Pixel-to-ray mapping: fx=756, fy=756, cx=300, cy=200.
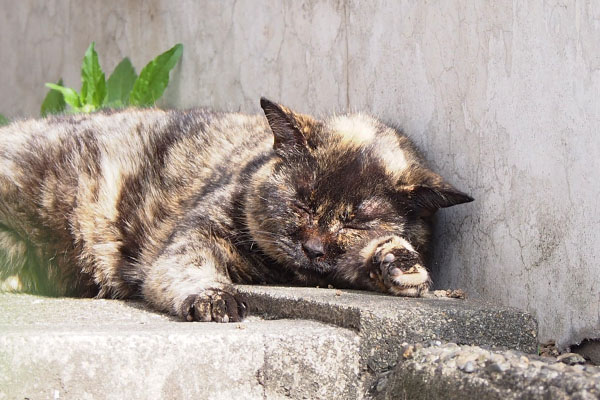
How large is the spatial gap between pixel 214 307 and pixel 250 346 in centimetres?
50

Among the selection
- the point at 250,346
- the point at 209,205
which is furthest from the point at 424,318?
the point at 209,205

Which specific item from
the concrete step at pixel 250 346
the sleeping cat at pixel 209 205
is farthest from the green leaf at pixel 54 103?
the concrete step at pixel 250 346

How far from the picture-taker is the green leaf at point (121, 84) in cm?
561

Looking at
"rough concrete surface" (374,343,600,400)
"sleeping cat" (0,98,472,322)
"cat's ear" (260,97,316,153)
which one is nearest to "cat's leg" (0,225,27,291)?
"sleeping cat" (0,98,472,322)

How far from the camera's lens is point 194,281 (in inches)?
113

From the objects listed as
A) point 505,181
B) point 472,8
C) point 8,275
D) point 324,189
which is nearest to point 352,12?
point 472,8

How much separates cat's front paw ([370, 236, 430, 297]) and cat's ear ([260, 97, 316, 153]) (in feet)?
1.98

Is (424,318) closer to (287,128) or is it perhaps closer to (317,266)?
(317,266)

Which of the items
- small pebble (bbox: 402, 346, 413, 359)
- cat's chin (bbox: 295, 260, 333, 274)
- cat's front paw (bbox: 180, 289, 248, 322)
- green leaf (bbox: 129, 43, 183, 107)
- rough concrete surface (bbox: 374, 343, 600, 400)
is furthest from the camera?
green leaf (bbox: 129, 43, 183, 107)

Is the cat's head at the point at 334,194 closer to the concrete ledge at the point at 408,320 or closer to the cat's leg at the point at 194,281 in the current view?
the cat's leg at the point at 194,281

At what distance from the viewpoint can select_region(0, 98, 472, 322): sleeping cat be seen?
298 centimetres

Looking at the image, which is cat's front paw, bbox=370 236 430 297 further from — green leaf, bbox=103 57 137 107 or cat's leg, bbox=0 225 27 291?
green leaf, bbox=103 57 137 107

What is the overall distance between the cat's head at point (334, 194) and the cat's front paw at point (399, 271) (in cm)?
12

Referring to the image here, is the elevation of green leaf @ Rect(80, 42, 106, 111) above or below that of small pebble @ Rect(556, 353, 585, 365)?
above
